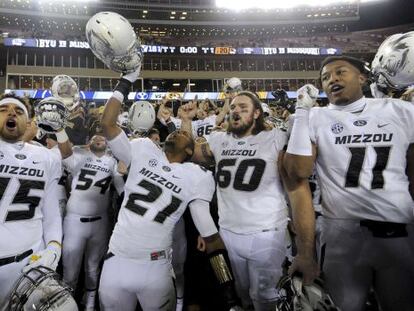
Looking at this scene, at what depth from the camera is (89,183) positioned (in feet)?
15.3

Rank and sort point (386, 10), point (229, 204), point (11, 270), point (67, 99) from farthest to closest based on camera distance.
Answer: point (386, 10) → point (67, 99) → point (229, 204) → point (11, 270)

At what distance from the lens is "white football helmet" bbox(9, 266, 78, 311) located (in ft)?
7.46

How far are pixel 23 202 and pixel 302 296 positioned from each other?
2168 millimetres

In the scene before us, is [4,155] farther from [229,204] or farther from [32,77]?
[32,77]

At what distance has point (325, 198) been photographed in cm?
246

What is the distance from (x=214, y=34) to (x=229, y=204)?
3669 centimetres

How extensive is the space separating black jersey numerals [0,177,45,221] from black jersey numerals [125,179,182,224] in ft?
2.36

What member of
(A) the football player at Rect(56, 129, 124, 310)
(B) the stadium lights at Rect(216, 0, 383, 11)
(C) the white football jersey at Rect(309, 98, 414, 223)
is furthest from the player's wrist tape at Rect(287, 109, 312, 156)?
(B) the stadium lights at Rect(216, 0, 383, 11)

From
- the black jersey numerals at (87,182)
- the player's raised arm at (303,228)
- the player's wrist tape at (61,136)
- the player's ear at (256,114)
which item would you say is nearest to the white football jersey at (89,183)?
the black jersey numerals at (87,182)

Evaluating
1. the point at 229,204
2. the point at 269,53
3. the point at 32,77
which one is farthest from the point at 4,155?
the point at 269,53

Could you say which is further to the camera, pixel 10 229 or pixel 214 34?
pixel 214 34

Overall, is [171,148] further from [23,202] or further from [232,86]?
[232,86]

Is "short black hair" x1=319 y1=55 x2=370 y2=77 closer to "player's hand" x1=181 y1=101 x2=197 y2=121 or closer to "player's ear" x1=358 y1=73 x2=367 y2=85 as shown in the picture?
"player's ear" x1=358 y1=73 x2=367 y2=85

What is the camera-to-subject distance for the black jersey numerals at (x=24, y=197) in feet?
9.08
